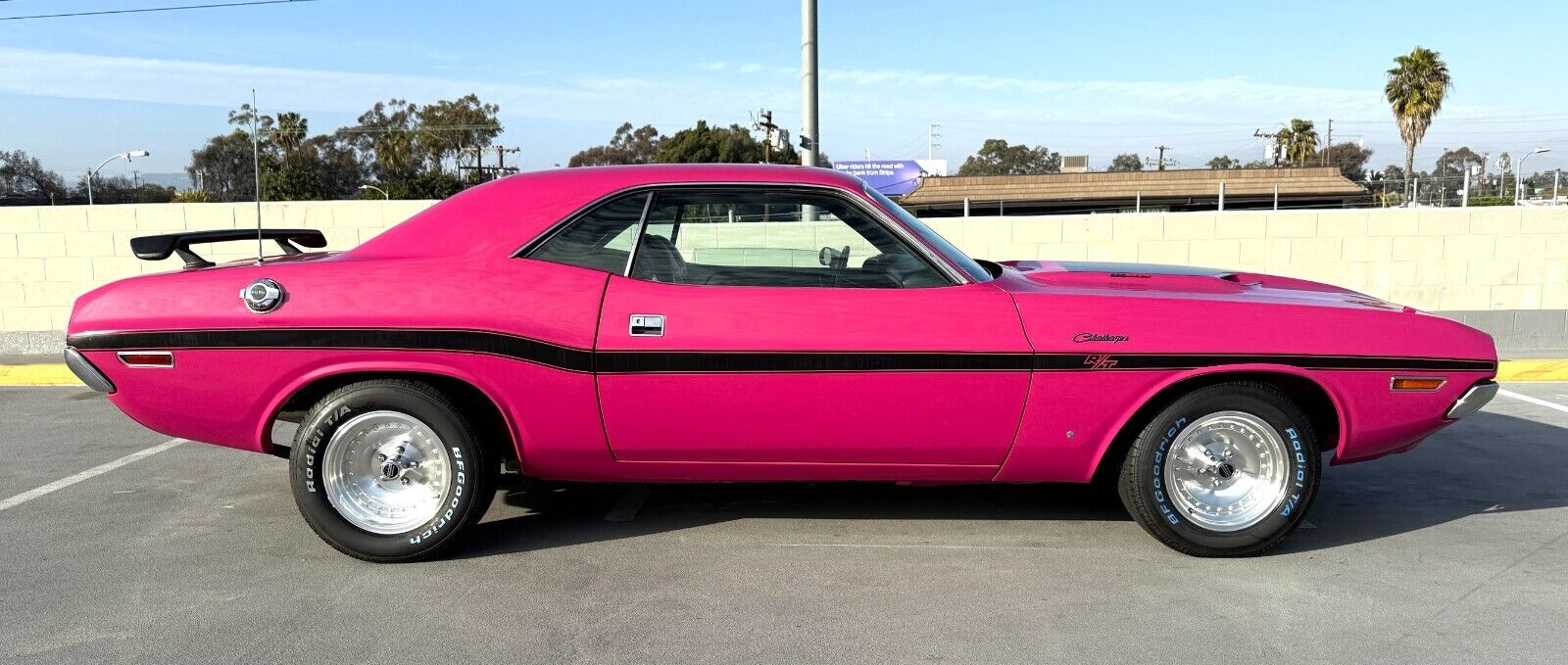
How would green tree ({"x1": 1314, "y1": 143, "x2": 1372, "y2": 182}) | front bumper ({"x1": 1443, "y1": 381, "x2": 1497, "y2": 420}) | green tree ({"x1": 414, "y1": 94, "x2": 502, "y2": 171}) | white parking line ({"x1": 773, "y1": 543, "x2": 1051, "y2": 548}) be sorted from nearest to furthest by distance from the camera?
1. front bumper ({"x1": 1443, "y1": 381, "x2": 1497, "y2": 420})
2. white parking line ({"x1": 773, "y1": 543, "x2": 1051, "y2": 548})
3. green tree ({"x1": 414, "y1": 94, "x2": 502, "y2": 171})
4. green tree ({"x1": 1314, "y1": 143, "x2": 1372, "y2": 182})

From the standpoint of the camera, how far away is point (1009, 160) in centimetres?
8925

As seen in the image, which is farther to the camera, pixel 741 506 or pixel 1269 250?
pixel 1269 250

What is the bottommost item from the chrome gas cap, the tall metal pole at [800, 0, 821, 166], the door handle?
the door handle

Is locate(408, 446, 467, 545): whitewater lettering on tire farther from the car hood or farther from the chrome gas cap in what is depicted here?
the car hood

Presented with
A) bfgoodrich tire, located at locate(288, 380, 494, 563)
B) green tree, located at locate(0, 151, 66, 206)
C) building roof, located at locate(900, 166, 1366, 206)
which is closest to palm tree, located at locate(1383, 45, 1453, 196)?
building roof, located at locate(900, 166, 1366, 206)

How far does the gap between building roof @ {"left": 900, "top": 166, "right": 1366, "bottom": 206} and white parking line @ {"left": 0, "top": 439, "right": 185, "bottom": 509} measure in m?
42.3

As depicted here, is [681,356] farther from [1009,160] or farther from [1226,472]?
[1009,160]

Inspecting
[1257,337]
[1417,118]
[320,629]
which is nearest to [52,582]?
[320,629]

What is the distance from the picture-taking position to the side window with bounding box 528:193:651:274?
3.84m

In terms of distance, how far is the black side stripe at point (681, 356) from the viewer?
3.70 meters

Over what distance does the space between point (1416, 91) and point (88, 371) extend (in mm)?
50355

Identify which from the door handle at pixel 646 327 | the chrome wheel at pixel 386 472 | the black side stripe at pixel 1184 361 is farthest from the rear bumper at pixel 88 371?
the black side stripe at pixel 1184 361

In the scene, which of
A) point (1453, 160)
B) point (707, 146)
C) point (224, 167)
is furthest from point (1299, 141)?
point (224, 167)

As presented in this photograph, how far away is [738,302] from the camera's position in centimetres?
373
